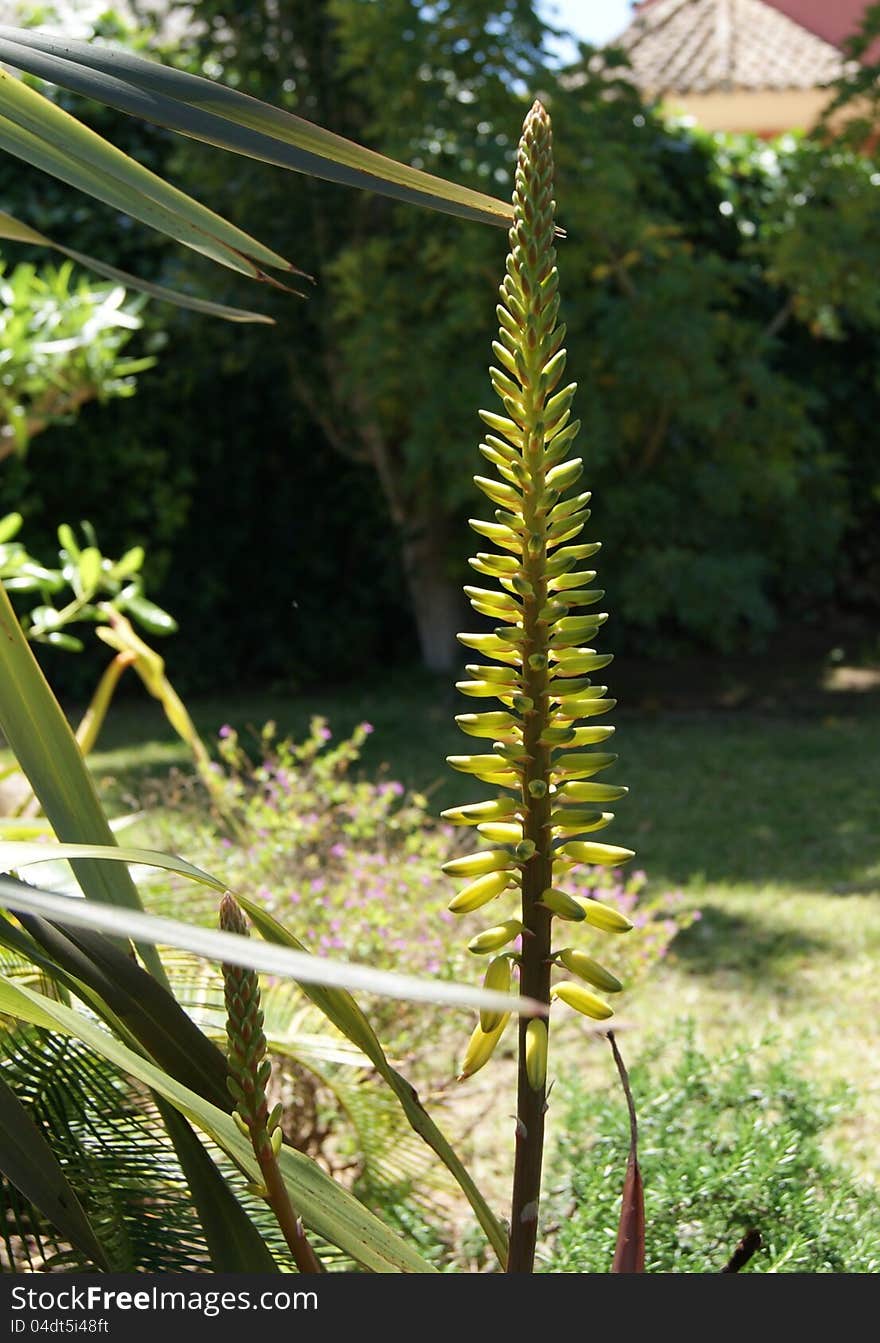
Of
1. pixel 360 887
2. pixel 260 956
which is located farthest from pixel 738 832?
pixel 260 956

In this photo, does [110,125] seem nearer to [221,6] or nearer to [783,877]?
[221,6]

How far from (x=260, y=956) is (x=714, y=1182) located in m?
1.51

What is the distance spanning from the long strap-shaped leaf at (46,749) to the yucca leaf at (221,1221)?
0.22m

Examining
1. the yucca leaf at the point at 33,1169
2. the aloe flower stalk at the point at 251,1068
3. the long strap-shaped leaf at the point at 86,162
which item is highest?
the long strap-shaped leaf at the point at 86,162

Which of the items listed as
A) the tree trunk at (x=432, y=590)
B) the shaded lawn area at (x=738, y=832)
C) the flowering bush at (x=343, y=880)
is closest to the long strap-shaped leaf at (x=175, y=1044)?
the shaded lawn area at (x=738, y=832)

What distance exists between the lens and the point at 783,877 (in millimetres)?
5113

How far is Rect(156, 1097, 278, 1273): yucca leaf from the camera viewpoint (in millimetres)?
971

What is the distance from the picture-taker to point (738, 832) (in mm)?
5691

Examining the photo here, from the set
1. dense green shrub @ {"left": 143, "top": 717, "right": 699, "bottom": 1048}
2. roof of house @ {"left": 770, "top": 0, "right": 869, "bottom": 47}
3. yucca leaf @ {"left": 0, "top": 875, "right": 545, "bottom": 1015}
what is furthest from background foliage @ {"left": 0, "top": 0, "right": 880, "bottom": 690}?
Answer: roof of house @ {"left": 770, "top": 0, "right": 869, "bottom": 47}

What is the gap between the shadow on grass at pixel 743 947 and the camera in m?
4.25

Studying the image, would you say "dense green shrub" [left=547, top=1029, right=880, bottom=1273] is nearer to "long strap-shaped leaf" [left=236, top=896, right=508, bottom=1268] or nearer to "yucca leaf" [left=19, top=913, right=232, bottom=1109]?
"long strap-shaped leaf" [left=236, top=896, right=508, bottom=1268]

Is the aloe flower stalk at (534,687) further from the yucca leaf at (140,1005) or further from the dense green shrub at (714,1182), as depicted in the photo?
the dense green shrub at (714,1182)

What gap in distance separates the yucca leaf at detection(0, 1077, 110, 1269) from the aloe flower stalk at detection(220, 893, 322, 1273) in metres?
0.17

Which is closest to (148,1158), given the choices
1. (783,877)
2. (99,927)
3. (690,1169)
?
(690,1169)
